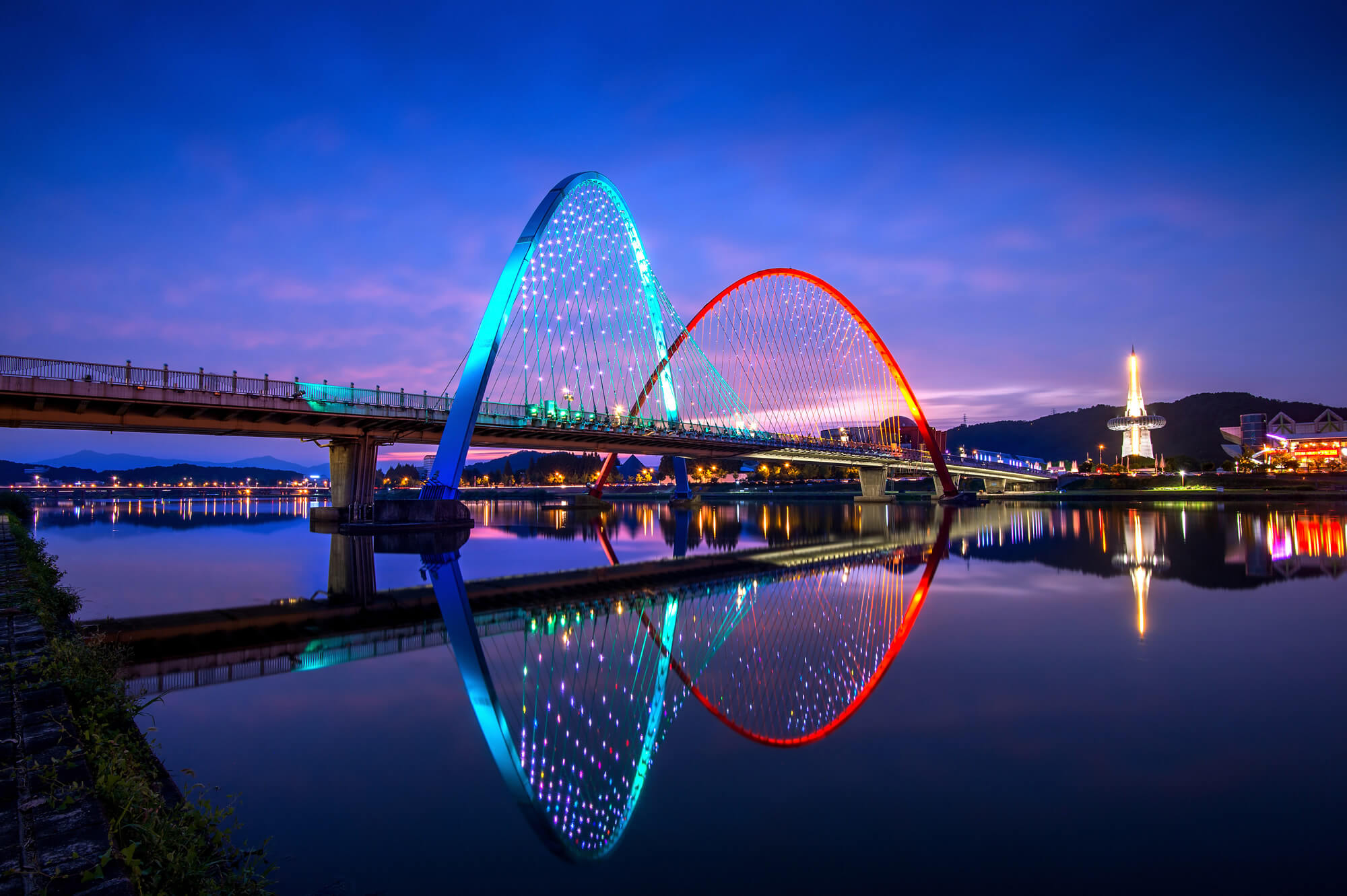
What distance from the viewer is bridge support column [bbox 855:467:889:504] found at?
86.9 m

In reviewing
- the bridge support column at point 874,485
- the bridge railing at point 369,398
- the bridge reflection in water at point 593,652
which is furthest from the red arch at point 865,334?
the bridge reflection in water at point 593,652

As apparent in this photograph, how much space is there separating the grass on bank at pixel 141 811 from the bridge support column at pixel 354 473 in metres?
33.8

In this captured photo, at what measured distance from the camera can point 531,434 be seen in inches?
1751

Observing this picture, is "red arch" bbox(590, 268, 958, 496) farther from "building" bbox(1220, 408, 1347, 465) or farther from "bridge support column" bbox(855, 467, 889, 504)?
"building" bbox(1220, 408, 1347, 465)

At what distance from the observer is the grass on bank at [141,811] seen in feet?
13.4

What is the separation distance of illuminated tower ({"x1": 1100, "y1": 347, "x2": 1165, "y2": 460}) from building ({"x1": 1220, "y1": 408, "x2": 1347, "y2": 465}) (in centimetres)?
1515

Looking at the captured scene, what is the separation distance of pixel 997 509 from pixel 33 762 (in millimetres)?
72592

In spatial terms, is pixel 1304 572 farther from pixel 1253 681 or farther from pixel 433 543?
pixel 433 543

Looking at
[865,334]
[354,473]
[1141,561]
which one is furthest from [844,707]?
[865,334]

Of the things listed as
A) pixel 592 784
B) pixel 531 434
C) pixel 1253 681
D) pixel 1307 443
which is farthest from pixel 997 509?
pixel 1307 443

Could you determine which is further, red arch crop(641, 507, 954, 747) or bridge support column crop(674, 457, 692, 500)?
bridge support column crop(674, 457, 692, 500)

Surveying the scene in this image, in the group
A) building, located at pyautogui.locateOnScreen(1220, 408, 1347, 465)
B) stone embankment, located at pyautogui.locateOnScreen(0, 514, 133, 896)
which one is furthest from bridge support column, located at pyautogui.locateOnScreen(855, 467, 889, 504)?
stone embankment, located at pyautogui.locateOnScreen(0, 514, 133, 896)

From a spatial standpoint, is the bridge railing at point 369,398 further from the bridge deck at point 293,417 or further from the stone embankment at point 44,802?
the stone embankment at point 44,802

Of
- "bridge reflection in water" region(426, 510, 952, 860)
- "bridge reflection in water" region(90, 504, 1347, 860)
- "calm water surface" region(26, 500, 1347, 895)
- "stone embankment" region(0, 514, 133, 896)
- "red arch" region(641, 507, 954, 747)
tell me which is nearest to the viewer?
"stone embankment" region(0, 514, 133, 896)
